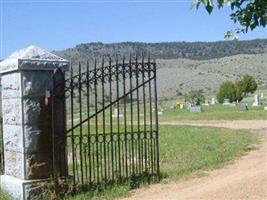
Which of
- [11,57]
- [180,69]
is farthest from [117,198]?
[180,69]

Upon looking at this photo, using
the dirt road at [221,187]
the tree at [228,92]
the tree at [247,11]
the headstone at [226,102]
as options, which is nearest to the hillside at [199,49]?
the tree at [228,92]

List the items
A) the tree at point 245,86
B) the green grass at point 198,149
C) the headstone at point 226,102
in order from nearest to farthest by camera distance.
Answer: the green grass at point 198,149 < the headstone at point 226,102 < the tree at point 245,86

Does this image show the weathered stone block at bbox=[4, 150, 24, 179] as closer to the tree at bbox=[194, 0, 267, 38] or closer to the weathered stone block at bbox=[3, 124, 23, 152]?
the weathered stone block at bbox=[3, 124, 23, 152]

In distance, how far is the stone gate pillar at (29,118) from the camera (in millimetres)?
8172

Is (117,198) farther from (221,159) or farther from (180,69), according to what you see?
(180,69)

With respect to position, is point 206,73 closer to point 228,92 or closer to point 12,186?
point 228,92

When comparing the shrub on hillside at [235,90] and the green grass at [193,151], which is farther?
the shrub on hillside at [235,90]

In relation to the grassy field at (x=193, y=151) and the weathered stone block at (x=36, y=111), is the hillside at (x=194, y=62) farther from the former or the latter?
the weathered stone block at (x=36, y=111)

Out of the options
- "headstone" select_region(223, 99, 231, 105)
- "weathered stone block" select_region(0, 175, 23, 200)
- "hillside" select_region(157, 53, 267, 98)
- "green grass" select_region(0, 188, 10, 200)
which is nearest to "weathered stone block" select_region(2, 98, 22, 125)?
"weathered stone block" select_region(0, 175, 23, 200)

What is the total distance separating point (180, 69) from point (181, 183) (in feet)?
315

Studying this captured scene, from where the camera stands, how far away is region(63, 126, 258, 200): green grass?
9.09 metres

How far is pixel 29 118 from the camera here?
8.21 meters

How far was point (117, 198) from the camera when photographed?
855 centimetres

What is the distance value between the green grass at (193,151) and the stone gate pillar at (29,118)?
2.35 feet
